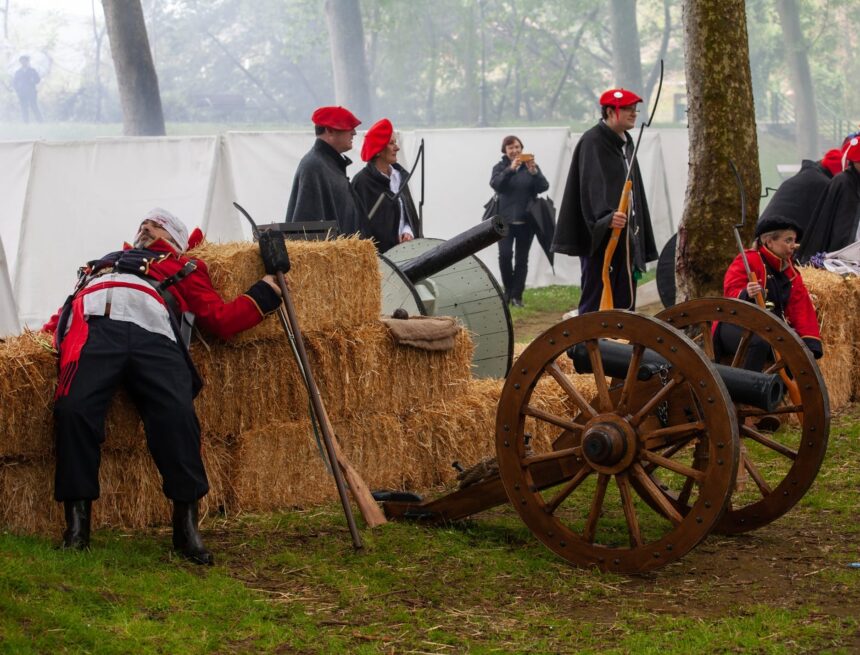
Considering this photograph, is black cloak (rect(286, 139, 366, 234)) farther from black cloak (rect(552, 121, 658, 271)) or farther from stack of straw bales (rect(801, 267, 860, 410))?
stack of straw bales (rect(801, 267, 860, 410))

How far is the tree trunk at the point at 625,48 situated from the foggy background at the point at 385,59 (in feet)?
19.9

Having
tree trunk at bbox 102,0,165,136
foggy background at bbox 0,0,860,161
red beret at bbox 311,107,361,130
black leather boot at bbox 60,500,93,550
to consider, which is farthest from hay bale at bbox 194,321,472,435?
foggy background at bbox 0,0,860,161

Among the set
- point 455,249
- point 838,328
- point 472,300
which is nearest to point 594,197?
point 472,300

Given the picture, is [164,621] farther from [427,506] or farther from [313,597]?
[427,506]

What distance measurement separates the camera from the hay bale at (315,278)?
5373 mm

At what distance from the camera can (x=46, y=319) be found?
11805mm

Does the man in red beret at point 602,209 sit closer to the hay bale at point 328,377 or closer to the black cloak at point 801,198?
the hay bale at point 328,377

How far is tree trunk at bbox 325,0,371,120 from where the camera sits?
106 ft

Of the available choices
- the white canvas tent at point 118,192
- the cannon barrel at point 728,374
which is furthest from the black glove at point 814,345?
the white canvas tent at point 118,192

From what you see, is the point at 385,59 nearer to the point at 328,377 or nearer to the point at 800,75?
the point at 800,75

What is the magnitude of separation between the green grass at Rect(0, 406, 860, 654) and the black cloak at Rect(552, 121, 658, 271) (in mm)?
2559

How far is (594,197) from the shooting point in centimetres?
748

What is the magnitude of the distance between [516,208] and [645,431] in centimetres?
964

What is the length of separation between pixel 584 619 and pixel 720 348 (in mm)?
2510
